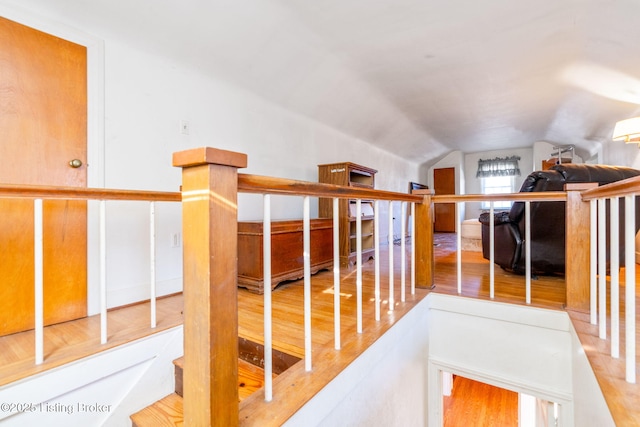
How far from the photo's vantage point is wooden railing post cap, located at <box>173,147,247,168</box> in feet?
2.38

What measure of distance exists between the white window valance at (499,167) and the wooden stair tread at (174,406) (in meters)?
Result: 7.81

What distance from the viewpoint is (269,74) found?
9.23 feet

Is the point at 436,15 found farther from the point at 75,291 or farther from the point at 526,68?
the point at 75,291

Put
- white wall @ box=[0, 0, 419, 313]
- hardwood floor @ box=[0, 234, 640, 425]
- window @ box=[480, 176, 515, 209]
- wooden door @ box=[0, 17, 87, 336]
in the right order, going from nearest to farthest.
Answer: hardwood floor @ box=[0, 234, 640, 425] < wooden door @ box=[0, 17, 87, 336] < white wall @ box=[0, 0, 419, 313] < window @ box=[480, 176, 515, 209]

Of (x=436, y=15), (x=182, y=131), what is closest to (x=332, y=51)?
(x=436, y=15)

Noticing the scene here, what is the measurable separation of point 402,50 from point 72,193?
2910 mm

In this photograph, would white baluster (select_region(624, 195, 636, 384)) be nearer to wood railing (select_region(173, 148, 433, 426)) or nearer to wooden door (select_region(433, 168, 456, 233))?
wood railing (select_region(173, 148, 433, 426))

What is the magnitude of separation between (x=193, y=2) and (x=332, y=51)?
1.33m

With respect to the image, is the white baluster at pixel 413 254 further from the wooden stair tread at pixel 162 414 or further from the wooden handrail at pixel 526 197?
the wooden stair tread at pixel 162 414

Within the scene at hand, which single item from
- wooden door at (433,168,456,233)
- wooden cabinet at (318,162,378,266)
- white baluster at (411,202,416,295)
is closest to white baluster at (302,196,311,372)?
white baluster at (411,202,416,295)

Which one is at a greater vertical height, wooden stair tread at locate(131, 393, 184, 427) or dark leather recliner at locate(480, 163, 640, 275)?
dark leather recliner at locate(480, 163, 640, 275)

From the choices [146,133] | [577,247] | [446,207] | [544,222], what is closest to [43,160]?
[146,133]

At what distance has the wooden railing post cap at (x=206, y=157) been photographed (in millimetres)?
725

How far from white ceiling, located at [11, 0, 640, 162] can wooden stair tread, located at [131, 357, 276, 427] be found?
2.26 metres
